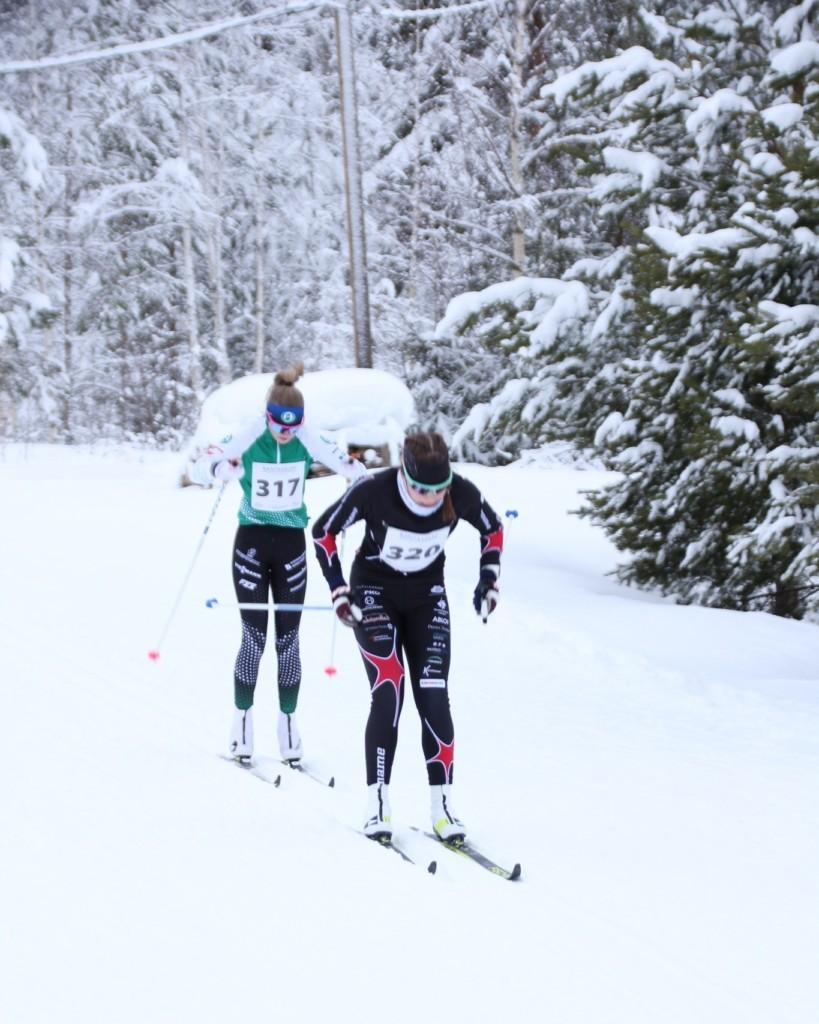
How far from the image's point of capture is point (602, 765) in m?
6.46

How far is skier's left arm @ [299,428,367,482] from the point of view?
606 centimetres

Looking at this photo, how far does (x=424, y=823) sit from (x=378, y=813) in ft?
1.45

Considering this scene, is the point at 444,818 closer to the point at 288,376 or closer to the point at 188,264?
the point at 288,376

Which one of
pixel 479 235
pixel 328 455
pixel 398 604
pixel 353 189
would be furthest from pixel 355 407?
pixel 398 604

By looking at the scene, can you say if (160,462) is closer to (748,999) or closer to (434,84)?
(434,84)

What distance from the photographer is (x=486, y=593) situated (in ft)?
16.7

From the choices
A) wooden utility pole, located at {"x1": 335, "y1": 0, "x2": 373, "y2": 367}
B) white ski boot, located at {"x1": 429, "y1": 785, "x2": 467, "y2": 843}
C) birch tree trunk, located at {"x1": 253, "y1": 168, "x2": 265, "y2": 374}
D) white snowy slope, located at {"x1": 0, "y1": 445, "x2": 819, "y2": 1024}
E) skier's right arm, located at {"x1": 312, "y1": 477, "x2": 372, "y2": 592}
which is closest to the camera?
white snowy slope, located at {"x1": 0, "y1": 445, "x2": 819, "y2": 1024}

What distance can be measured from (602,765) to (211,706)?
8.92ft

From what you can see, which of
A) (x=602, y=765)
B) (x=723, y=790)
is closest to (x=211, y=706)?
(x=602, y=765)

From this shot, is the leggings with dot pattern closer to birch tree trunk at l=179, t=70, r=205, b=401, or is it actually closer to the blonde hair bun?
the blonde hair bun

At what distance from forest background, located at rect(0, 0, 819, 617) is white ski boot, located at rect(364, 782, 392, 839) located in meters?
4.18

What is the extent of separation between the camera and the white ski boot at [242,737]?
6164 mm

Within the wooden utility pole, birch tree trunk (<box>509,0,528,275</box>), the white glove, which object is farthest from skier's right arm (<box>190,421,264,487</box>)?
birch tree trunk (<box>509,0,528,275</box>)

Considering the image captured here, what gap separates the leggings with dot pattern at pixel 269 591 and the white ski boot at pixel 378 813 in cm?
146
